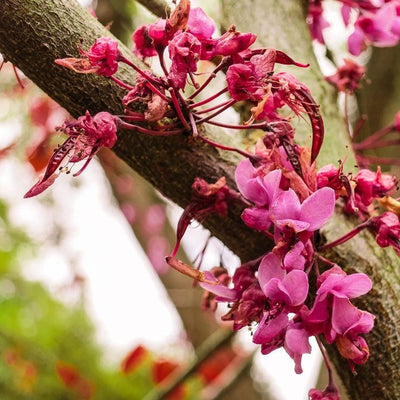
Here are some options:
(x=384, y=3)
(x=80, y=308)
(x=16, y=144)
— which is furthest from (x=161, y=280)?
(x=384, y=3)

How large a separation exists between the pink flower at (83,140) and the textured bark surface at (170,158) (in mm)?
120

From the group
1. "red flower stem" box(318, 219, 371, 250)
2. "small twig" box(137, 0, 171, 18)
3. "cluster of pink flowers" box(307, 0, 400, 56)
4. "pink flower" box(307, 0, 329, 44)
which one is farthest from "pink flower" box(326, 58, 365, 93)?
"red flower stem" box(318, 219, 371, 250)

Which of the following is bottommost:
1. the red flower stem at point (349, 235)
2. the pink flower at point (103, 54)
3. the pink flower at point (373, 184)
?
the red flower stem at point (349, 235)

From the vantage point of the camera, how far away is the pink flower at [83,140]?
559mm

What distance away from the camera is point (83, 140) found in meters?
0.57

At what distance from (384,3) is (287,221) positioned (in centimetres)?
66

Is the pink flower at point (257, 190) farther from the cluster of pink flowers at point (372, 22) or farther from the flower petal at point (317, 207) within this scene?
the cluster of pink flowers at point (372, 22)

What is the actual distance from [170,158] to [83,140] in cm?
17

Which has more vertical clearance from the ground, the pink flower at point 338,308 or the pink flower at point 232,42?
the pink flower at point 232,42

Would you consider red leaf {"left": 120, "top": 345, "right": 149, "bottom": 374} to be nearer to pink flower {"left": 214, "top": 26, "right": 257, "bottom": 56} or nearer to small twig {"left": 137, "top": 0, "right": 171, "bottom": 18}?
small twig {"left": 137, "top": 0, "right": 171, "bottom": 18}

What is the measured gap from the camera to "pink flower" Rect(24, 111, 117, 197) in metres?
0.56

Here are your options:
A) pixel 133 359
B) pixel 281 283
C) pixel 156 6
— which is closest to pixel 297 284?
pixel 281 283

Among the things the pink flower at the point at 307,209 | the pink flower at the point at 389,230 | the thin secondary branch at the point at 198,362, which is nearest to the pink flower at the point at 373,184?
the pink flower at the point at 389,230

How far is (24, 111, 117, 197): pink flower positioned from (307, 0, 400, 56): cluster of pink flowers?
0.62m
